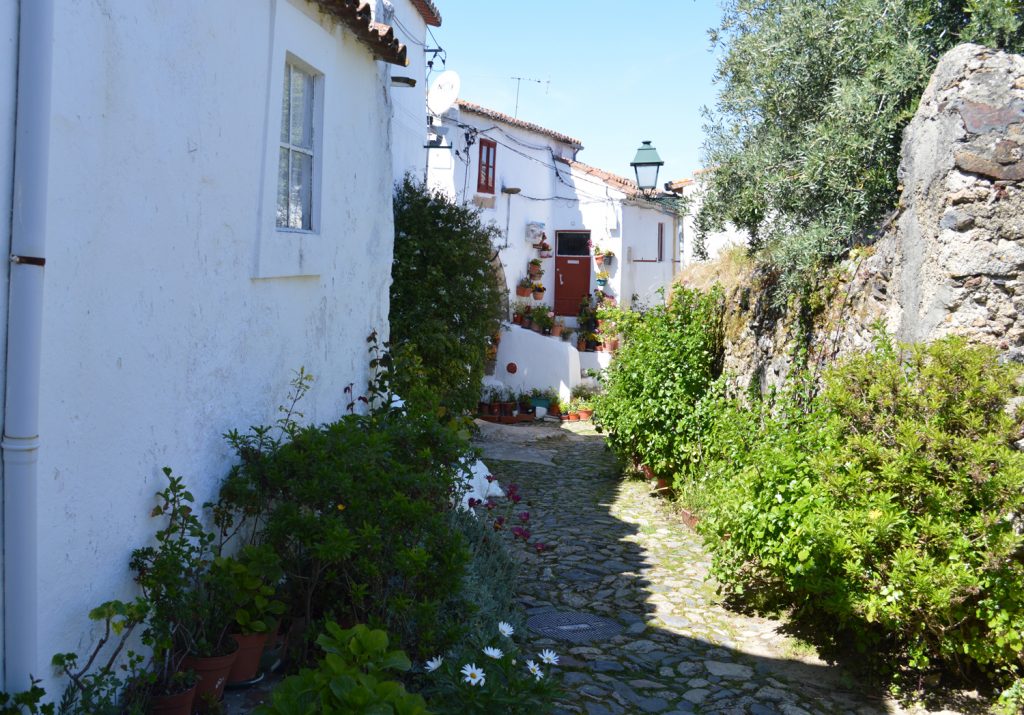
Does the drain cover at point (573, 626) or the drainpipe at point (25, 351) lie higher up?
the drainpipe at point (25, 351)

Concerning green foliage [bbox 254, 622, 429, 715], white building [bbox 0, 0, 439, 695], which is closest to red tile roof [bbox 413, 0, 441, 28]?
white building [bbox 0, 0, 439, 695]

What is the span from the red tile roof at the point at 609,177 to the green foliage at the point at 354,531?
17.6m

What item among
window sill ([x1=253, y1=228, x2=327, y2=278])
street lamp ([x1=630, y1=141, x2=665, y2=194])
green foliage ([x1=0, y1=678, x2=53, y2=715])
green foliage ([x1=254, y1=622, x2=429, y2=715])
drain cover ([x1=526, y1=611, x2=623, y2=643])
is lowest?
drain cover ([x1=526, y1=611, x2=623, y2=643])

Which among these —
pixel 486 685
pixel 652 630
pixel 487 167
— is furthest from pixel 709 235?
pixel 487 167

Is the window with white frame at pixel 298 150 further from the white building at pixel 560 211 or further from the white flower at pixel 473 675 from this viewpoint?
the white building at pixel 560 211

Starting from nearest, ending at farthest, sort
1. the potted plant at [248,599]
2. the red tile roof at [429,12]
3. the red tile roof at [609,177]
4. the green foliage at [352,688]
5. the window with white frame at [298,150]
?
the green foliage at [352,688] < the potted plant at [248,599] < the window with white frame at [298,150] < the red tile roof at [429,12] < the red tile roof at [609,177]

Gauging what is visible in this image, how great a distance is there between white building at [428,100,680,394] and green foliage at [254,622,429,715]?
14.9m

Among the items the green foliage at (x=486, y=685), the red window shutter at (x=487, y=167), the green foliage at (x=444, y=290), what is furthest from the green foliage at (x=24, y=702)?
the red window shutter at (x=487, y=167)

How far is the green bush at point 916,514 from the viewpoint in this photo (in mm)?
4215

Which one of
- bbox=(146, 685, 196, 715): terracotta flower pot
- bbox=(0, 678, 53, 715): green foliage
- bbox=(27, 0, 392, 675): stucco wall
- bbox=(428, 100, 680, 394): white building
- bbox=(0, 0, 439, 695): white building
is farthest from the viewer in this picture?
bbox=(428, 100, 680, 394): white building

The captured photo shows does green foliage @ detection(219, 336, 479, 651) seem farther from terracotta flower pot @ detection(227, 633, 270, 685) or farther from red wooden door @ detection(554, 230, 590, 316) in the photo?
red wooden door @ detection(554, 230, 590, 316)

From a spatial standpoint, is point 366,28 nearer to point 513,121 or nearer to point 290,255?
point 290,255

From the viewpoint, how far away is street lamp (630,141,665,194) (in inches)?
569

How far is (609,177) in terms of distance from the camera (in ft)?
70.1
